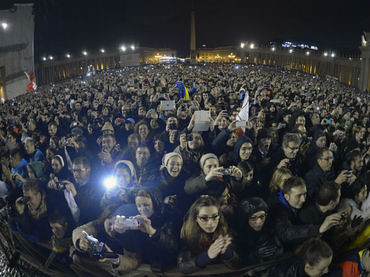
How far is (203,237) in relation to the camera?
3334 millimetres

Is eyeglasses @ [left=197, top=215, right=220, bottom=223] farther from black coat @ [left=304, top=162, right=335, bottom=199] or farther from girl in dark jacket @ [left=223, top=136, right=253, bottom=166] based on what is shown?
girl in dark jacket @ [left=223, top=136, right=253, bottom=166]

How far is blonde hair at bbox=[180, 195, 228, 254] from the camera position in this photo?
3318 millimetres

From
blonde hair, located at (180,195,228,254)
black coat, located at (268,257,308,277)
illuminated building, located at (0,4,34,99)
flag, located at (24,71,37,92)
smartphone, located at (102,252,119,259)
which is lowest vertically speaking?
smartphone, located at (102,252,119,259)

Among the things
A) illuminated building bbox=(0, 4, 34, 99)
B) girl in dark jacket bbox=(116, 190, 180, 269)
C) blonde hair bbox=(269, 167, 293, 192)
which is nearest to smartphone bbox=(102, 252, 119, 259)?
girl in dark jacket bbox=(116, 190, 180, 269)

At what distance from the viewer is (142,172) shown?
5434mm

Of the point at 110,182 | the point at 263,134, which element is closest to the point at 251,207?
the point at 110,182

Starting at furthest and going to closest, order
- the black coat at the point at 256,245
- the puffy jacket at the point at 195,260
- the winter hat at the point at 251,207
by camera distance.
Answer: the winter hat at the point at 251,207, the black coat at the point at 256,245, the puffy jacket at the point at 195,260

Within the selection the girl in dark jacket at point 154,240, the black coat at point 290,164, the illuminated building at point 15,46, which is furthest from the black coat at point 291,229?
the illuminated building at point 15,46

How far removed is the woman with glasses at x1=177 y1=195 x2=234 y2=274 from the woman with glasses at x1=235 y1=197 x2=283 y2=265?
0.20 meters

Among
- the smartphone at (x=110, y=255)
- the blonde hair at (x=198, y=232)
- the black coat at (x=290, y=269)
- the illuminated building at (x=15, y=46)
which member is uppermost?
the illuminated building at (x=15, y=46)

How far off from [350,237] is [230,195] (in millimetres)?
1522

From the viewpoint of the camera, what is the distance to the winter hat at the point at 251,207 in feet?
11.5

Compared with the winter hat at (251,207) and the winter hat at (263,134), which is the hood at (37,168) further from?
the winter hat at (263,134)

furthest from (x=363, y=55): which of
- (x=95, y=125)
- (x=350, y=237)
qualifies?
(x=350, y=237)
